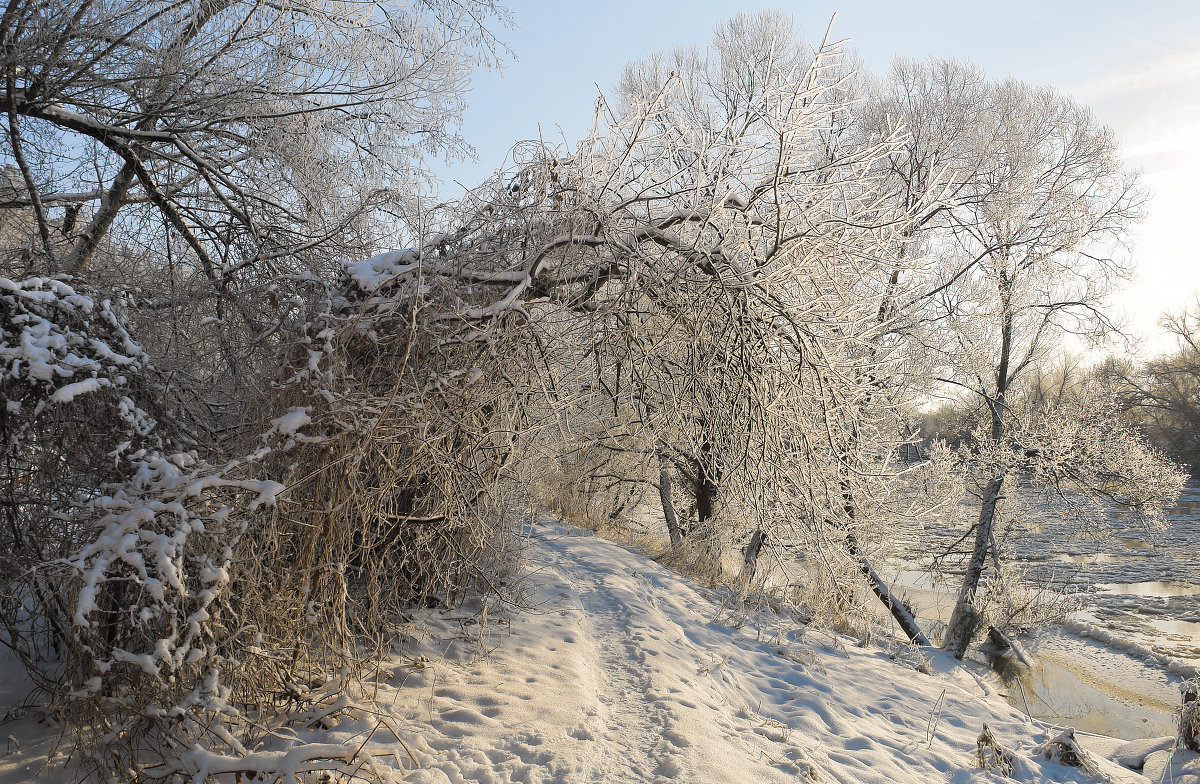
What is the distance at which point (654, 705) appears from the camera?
413 centimetres

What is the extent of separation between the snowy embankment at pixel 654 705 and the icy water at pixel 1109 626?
229 cm

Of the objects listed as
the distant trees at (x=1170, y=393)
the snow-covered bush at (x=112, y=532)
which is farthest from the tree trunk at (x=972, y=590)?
the distant trees at (x=1170, y=393)

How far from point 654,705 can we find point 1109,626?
1128cm

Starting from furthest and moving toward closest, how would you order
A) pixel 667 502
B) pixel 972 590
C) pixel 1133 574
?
pixel 1133 574
pixel 667 502
pixel 972 590

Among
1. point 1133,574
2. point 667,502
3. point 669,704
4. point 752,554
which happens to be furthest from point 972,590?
point 669,704

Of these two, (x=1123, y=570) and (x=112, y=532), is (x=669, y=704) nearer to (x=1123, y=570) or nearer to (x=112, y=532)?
(x=112, y=532)

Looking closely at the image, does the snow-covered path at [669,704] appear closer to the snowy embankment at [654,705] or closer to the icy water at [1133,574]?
the snowy embankment at [654,705]

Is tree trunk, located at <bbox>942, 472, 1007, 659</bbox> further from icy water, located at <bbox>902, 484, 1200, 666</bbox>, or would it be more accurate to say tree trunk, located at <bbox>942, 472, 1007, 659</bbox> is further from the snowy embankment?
the snowy embankment

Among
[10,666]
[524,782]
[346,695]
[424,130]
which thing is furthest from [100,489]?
[424,130]

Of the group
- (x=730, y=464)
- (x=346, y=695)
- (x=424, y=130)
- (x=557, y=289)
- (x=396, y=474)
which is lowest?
(x=346, y=695)

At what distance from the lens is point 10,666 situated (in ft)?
10.9

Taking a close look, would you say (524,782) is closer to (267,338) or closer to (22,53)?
(267,338)

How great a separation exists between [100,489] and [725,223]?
3600 millimetres

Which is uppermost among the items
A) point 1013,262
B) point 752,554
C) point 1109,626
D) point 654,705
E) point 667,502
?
point 1013,262
